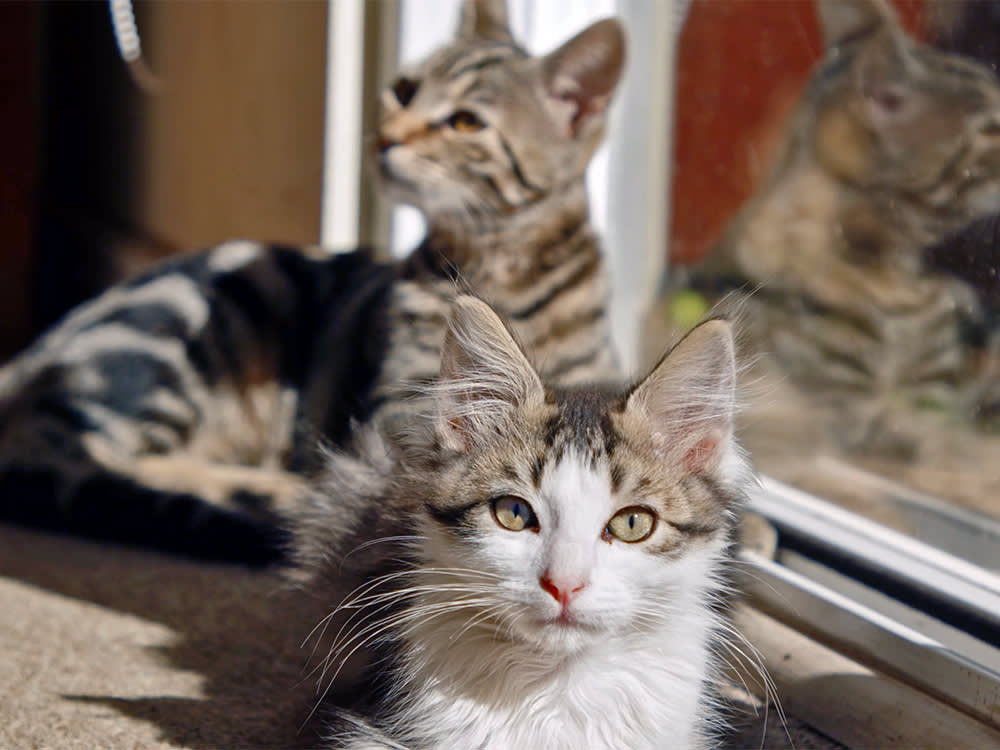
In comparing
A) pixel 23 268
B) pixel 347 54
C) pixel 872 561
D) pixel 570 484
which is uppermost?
pixel 347 54

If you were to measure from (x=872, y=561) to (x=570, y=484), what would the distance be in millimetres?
638

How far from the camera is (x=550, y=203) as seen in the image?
1.73 meters

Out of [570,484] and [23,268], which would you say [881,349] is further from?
[23,268]

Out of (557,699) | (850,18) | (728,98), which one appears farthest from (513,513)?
(728,98)

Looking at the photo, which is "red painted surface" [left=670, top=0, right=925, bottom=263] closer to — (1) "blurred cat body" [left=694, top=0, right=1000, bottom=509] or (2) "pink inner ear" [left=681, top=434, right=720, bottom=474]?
(1) "blurred cat body" [left=694, top=0, right=1000, bottom=509]

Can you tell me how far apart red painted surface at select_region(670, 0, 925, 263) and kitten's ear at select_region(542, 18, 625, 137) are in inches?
19.5

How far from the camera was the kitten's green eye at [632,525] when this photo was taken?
34.0 inches

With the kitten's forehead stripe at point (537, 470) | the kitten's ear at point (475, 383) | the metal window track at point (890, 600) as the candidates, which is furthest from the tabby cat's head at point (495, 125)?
the kitten's forehead stripe at point (537, 470)

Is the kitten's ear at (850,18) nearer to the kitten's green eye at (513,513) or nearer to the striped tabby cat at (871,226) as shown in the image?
the striped tabby cat at (871,226)

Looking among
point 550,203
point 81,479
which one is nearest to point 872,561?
point 550,203

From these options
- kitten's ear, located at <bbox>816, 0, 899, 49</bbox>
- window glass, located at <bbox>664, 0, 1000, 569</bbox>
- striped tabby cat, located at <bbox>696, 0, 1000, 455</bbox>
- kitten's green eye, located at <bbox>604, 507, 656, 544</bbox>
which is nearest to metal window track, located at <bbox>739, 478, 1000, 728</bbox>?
window glass, located at <bbox>664, 0, 1000, 569</bbox>

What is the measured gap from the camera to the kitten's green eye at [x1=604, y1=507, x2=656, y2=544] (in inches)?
34.0

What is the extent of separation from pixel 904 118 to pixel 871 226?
24cm

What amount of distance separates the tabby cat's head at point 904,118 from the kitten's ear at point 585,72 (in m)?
0.46
